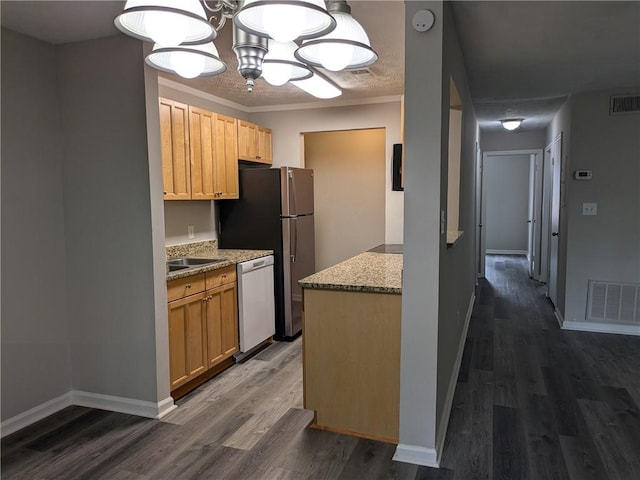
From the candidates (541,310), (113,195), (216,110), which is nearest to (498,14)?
(113,195)

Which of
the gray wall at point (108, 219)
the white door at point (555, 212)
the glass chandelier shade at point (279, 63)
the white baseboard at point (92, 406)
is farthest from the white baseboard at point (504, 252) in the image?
the glass chandelier shade at point (279, 63)

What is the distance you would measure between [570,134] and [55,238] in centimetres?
462

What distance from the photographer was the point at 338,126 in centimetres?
494

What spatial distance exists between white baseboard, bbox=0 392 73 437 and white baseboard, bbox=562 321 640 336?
4512mm

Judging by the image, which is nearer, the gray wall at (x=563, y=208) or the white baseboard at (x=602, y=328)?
the white baseboard at (x=602, y=328)

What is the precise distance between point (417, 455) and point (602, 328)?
10.7 feet

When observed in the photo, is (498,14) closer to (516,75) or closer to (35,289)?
(516,75)

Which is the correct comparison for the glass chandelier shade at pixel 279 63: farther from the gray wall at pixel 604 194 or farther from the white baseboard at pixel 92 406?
the gray wall at pixel 604 194

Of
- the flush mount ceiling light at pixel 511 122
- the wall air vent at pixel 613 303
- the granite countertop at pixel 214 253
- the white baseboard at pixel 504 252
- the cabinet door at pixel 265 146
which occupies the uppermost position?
the flush mount ceiling light at pixel 511 122

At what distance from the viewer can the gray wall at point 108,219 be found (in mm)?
2850

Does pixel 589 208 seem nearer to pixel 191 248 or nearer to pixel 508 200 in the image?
pixel 191 248

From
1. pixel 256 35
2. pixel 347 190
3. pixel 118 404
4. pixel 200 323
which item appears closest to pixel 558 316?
pixel 347 190

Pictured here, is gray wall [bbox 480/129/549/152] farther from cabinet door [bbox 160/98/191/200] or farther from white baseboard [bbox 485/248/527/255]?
cabinet door [bbox 160/98/191/200]

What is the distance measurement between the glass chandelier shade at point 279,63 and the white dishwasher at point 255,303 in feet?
6.35
